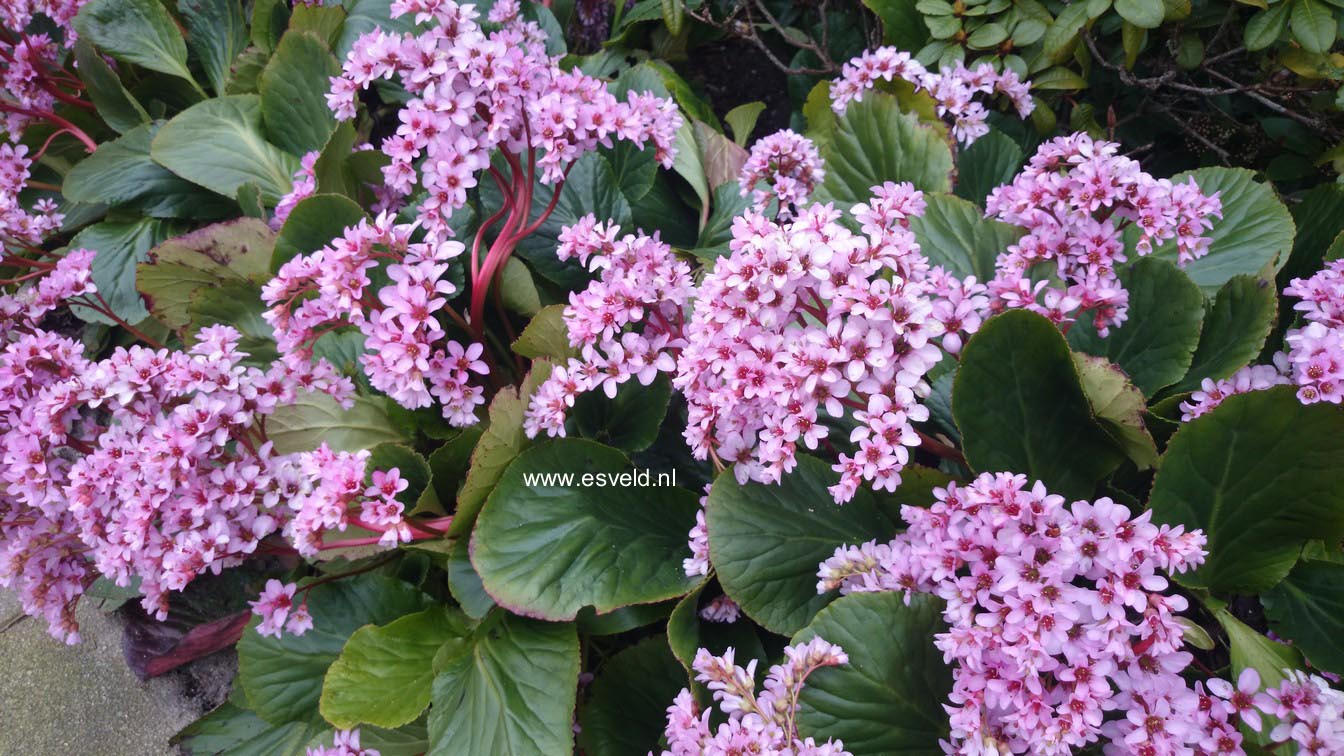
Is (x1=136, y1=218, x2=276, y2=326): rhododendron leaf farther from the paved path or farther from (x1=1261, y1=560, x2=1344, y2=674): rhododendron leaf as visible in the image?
(x1=1261, y1=560, x2=1344, y2=674): rhododendron leaf

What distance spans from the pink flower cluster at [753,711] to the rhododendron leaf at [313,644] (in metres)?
0.74

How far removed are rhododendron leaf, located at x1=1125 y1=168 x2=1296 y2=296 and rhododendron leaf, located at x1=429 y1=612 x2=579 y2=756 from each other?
4.10 feet

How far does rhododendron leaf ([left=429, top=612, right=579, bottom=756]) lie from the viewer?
4.64 ft

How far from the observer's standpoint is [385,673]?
1511 mm

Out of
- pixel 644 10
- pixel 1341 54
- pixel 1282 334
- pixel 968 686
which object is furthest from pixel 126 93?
pixel 1341 54

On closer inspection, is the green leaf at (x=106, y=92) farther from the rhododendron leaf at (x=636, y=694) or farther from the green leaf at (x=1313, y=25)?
the green leaf at (x=1313, y=25)

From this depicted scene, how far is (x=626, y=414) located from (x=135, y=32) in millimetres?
1828

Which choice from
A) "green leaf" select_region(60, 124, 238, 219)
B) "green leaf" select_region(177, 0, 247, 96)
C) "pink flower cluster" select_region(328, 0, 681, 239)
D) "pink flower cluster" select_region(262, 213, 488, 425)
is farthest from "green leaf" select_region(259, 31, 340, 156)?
"pink flower cluster" select_region(262, 213, 488, 425)

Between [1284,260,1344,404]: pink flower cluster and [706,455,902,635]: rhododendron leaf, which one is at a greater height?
[1284,260,1344,404]: pink flower cluster

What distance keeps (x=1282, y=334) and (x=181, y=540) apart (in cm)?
183

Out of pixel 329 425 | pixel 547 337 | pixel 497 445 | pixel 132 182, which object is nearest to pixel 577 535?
pixel 497 445

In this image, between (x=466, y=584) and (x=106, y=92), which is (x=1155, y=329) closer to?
(x=466, y=584)

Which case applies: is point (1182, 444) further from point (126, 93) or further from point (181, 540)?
point (126, 93)

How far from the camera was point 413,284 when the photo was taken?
4.41 feet
